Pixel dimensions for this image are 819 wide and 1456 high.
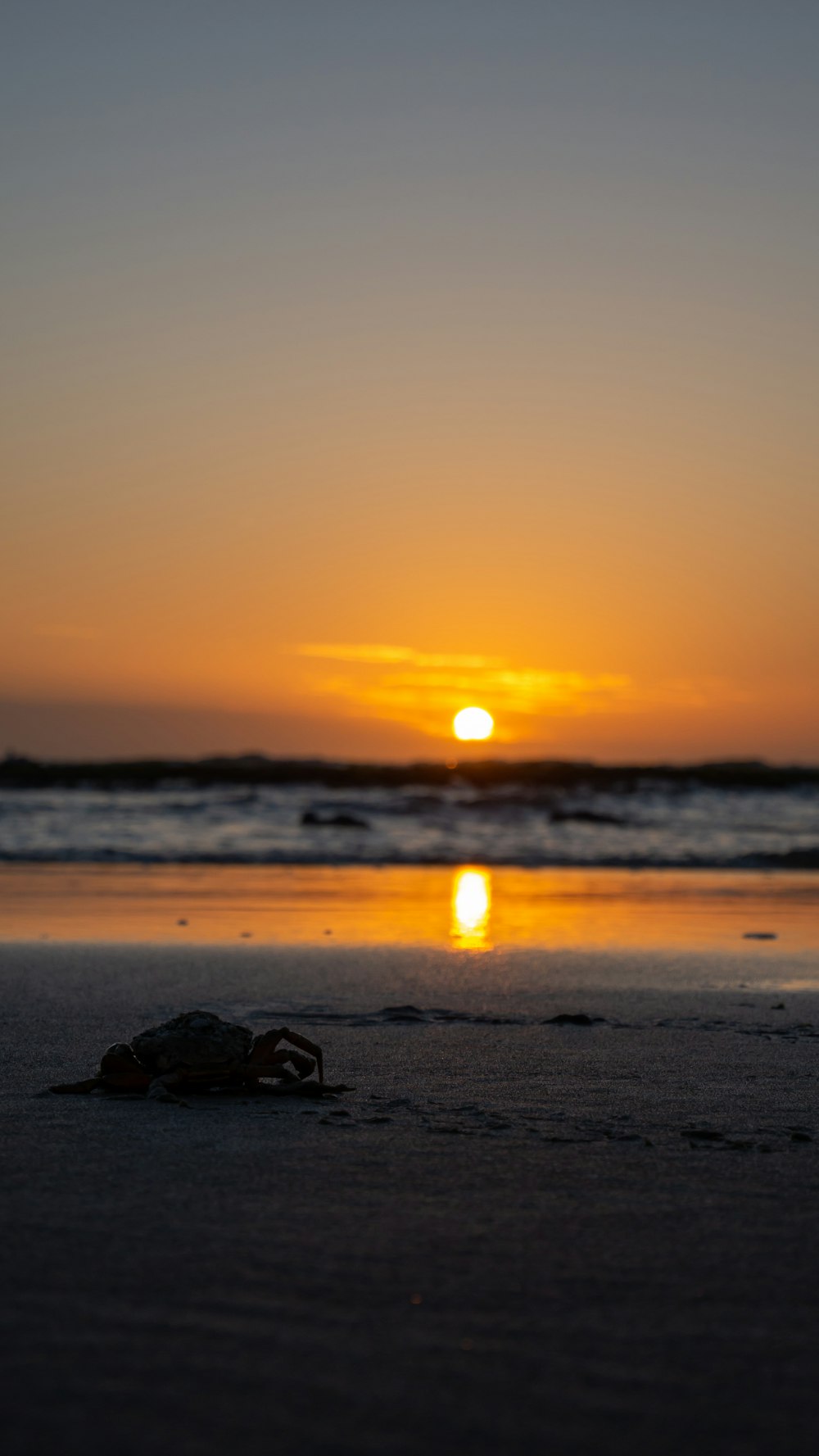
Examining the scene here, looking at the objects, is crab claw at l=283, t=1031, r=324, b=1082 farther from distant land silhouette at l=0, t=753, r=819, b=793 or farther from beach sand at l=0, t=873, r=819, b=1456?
distant land silhouette at l=0, t=753, r=819, b=793

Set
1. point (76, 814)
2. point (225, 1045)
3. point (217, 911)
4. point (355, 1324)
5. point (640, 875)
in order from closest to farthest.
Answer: point (355, 1324) < point (225, 1045) < point (217, 911) < point (640, 875) < point (76, 814)

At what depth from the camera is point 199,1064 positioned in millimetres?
4676

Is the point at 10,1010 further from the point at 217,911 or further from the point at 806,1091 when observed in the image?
the point at 217,911

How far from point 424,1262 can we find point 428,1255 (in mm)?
40

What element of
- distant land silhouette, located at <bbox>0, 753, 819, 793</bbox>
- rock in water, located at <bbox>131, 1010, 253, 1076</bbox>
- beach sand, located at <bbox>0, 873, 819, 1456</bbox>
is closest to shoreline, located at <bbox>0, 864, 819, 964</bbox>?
beach sand, located at <bbox>0, 873, 819, 1456</bbox>

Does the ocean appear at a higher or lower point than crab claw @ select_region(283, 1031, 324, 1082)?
higher

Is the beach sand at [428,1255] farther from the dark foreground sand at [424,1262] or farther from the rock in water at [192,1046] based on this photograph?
the rock in water at [192,1046]

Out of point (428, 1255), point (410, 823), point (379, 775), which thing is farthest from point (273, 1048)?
point (379, 775)

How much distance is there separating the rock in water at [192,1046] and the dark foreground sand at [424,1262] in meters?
0.22

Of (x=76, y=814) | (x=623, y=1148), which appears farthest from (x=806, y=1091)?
(x=76, y=814)

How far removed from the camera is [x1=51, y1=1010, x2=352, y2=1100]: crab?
4.62 m

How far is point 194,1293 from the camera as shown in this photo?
2766 mm

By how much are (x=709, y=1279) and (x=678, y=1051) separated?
284 cm

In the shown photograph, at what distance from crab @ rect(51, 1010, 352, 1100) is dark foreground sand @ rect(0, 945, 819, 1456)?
0.14 m
